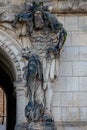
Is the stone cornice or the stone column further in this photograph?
the stone cornice

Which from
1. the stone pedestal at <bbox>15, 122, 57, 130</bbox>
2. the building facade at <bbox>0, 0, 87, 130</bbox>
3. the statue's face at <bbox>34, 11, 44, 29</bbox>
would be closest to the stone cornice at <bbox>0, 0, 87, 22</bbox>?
the building facade at <bbox>0, 0, 87, 130</bbox>

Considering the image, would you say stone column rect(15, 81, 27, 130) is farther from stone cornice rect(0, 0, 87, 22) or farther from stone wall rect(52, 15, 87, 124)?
stone cornice rect(0, 0, 87, 22)

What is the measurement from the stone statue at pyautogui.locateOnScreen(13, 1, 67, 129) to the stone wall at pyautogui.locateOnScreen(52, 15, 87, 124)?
23cm

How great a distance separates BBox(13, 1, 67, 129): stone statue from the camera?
399 inches

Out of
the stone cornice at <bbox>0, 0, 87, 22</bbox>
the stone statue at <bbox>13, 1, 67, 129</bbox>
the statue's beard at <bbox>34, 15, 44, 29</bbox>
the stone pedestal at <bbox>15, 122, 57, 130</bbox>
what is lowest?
the stone pedestal at <bbox>15, 122, 57, 130</bbox>

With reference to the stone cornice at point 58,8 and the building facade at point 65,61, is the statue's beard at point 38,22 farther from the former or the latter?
the stone cornice at point 58,8

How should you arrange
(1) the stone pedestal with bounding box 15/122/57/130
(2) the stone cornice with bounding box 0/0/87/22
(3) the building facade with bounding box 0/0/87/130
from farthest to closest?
1. (2) the stone cornice with bounding box 0/0/87/22
2. (3) the building facade with bounding box 0/0/87/130
3. (1) the stone pedestal with bounding box 15/122/57/130

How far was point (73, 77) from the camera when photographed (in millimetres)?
10578

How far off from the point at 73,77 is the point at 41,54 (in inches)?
32.8

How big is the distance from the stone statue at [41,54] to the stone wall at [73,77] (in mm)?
227

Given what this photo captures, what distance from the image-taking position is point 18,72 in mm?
10430

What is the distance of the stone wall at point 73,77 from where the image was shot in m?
10.4

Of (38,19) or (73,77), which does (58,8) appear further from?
(73,77)

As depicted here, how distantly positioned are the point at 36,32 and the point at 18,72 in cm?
91
